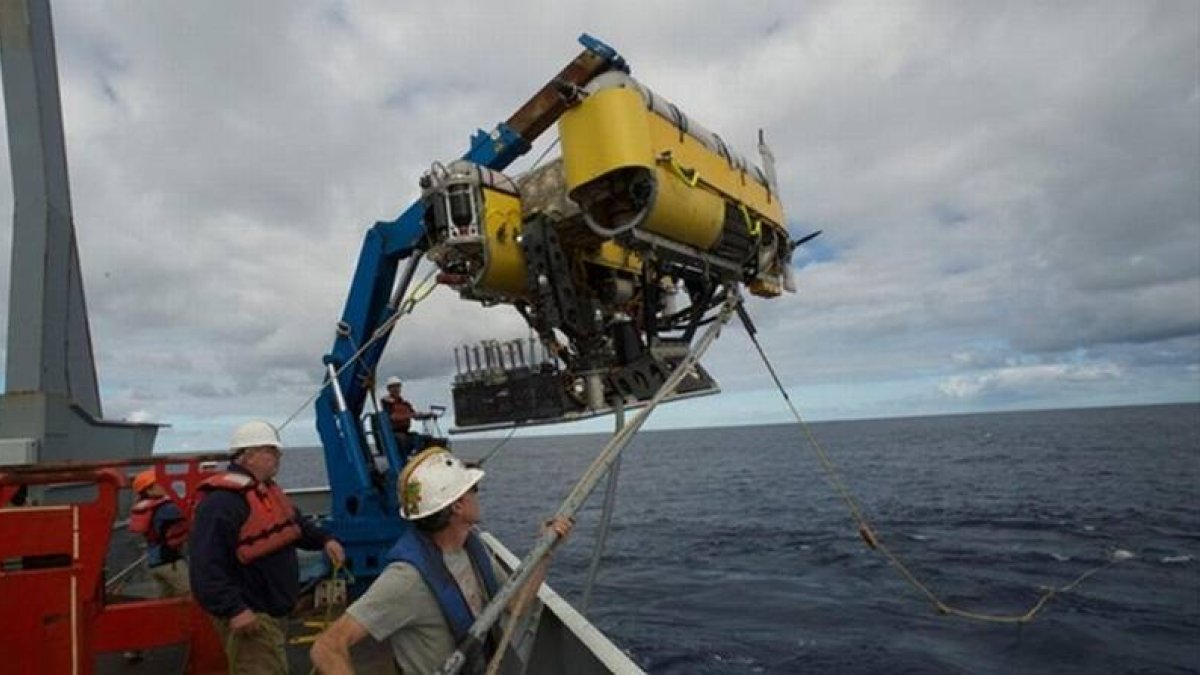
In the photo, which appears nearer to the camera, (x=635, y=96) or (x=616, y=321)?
(x=635, y=96)

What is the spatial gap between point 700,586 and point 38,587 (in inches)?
585

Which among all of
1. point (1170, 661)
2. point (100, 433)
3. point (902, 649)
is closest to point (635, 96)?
point (902, 649)

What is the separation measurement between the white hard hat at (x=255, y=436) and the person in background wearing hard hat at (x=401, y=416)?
3.14 meters

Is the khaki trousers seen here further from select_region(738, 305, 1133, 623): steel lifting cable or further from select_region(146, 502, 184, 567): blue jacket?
select_region(738, 305, 1133, 623): steel lifting cable

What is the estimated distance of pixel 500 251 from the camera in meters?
5.59

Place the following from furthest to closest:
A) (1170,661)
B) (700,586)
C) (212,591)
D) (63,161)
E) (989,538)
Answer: (989,538) < (700,586) < (63,161) < (1170,661) < (212,591)

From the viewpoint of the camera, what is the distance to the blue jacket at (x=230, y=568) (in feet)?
12.8

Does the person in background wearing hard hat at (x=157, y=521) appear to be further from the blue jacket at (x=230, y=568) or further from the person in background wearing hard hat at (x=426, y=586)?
the person in background wearing hard hat at (x=426, y=586)

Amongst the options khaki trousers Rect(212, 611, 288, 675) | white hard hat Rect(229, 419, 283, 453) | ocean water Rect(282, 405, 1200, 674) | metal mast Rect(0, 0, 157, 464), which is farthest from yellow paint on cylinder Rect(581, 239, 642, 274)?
metal mast Rect(0, 0, 157, 464)

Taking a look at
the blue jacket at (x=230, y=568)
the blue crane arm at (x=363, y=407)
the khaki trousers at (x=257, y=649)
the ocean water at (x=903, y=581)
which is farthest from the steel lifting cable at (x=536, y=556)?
the ocean water at (x=903, y=581)

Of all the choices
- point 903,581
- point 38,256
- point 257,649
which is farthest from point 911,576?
point 38,256

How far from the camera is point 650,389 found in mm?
5793

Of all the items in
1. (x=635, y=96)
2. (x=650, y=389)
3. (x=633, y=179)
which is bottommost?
(x=650, y=389)

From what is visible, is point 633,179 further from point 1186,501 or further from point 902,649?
point 1186,501
